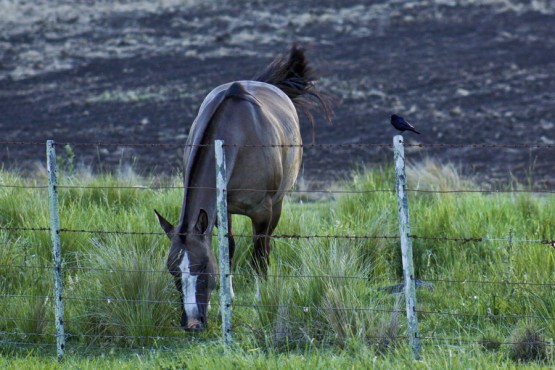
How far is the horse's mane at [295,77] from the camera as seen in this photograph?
446 inches

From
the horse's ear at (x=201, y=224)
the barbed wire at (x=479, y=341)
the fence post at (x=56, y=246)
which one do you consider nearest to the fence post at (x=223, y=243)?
the horse's ear at (x=201, y=224)

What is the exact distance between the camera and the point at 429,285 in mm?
8695

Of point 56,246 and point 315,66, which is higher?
point 56,246

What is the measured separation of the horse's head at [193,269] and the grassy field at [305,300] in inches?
9.9

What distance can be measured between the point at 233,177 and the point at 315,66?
52.1 feet

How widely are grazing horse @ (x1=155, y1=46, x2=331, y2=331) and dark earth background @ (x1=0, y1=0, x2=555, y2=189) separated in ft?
17.8

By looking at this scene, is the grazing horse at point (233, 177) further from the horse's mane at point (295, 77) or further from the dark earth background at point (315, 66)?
the dark earth background at point (315, 66)

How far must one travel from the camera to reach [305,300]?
7363 millimetres

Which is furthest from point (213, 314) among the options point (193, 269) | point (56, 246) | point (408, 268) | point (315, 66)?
point (315, 66)

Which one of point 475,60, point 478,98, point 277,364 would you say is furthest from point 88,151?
point 277,364

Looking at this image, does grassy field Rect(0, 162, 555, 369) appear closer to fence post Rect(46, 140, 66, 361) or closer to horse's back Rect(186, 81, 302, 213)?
fence post Rect(46, 140, 66, 361)

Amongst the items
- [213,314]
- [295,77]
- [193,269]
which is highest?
[295,77]

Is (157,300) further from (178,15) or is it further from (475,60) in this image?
(178,15)

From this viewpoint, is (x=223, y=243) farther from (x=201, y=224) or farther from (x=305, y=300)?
(x=305, y=300)
